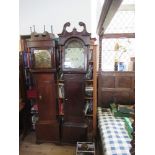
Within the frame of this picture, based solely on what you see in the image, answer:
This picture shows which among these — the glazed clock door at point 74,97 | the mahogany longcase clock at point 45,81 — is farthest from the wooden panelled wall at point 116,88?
the mahogany longcase clock at point 45,81

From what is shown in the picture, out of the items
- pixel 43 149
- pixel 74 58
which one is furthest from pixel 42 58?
pixel 43 149

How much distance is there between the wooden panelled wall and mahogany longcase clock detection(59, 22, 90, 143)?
647 millimetres

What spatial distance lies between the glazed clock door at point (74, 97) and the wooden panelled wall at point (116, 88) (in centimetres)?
63

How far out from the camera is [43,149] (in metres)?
3.06

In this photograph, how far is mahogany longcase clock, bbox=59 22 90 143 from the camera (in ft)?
9.56

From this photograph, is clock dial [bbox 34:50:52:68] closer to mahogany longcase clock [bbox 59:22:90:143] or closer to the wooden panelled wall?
mahogany longcase clock [bbox 59:22:90:143]

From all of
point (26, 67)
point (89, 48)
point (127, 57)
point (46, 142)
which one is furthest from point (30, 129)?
point (127, 57)

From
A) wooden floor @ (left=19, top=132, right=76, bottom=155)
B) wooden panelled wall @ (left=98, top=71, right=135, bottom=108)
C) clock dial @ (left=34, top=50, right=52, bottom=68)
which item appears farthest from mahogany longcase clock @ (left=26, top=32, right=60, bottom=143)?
wooden panelled wall @ (left=98, top=71, right=135, bottom=108)

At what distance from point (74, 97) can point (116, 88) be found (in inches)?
36.9

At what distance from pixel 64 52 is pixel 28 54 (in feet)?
2.49

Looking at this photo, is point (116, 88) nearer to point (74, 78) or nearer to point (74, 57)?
point (74, 78)
